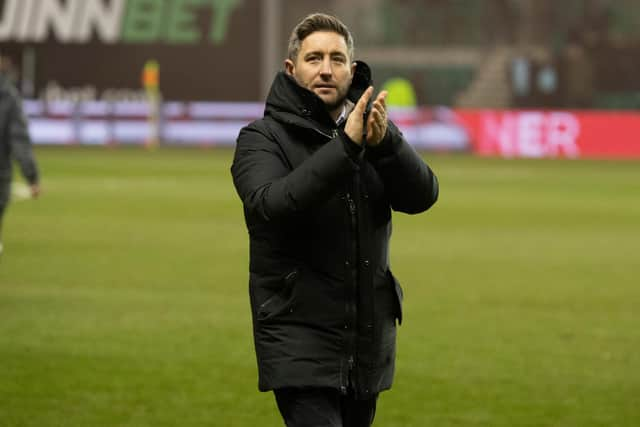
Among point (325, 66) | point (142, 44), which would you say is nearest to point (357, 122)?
point (325, 66)

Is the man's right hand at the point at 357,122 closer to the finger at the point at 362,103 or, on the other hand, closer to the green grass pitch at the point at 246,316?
the finger at the point at 362,103

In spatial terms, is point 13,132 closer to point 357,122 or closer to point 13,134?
point 13,134

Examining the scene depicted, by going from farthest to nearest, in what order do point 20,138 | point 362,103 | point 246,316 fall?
point 20,138 < point 246,316 < point 362,103

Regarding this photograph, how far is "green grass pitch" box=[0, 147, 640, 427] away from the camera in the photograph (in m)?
8.05

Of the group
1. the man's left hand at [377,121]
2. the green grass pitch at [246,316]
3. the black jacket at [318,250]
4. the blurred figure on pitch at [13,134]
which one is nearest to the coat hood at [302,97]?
the black jacket at [318,250]

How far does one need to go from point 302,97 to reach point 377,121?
35 centimetres

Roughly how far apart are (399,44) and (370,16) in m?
1.29

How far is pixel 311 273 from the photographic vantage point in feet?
15.2

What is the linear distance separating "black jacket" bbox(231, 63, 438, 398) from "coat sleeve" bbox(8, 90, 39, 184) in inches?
362

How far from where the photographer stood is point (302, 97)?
15.0ft

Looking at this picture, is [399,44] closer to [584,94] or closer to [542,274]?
[584,94]

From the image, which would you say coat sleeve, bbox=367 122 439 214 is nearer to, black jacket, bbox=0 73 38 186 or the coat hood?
the coat hood

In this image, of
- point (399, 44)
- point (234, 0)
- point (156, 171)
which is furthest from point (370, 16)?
point (156, 171)

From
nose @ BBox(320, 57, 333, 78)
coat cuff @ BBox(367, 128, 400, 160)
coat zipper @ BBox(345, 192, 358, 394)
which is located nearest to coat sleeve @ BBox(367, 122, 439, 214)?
coat cuff @ BBox(367, 128, 400, 160)
